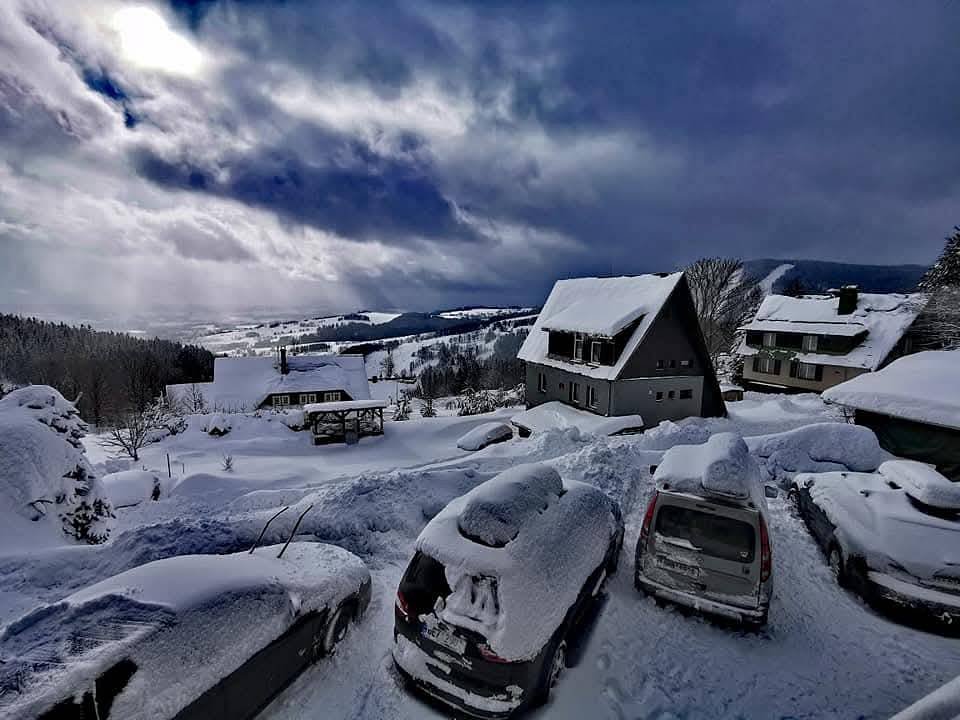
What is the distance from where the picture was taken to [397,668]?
466 centimetres

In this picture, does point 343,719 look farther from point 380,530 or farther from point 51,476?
point 51,476

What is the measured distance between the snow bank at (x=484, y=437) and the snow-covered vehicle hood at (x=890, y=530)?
48.5ft

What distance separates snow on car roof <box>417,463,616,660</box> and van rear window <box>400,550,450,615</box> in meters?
0.15

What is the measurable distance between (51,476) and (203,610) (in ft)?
21.9

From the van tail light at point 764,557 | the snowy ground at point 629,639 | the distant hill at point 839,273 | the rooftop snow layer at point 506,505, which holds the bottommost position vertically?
the snowy ground at point 629,639

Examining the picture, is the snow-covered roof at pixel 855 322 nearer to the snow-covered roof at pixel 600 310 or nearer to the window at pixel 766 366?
the window at pixel 766 366

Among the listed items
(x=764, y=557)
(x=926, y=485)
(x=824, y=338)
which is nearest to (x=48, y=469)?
(x=764, y=557)

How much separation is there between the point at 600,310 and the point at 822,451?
12.8 m

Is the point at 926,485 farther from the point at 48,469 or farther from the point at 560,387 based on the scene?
the point at 560,387

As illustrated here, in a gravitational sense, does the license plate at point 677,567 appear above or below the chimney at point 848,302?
below

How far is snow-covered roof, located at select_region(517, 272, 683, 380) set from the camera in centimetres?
2055

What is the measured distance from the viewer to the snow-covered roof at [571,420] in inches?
757

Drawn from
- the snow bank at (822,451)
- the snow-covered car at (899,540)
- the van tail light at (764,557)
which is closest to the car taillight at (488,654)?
the van tail light at (764,557)

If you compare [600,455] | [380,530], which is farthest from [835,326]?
[380,530]
